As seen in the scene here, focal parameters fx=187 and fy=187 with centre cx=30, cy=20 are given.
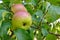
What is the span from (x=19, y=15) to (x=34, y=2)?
0.26 meters

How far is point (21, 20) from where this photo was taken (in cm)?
73

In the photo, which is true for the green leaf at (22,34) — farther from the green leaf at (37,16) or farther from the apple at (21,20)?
the green leaf at (37,16)

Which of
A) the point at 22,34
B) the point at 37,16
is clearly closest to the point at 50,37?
the point at 37,16

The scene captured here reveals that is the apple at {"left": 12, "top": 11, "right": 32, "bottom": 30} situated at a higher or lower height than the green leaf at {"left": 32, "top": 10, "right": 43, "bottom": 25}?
higher

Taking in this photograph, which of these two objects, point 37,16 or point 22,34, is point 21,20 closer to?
point 22,34

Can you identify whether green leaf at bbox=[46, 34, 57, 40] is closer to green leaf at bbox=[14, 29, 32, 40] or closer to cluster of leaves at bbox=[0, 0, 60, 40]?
cluster of leaves at bbox=[0, 0, 60, 40]

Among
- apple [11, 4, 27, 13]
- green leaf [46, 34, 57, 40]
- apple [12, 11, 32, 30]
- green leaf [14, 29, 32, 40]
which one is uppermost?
apple [11, 4, 27, 13]

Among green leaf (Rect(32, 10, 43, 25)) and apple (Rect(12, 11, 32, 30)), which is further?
green leaf (Rect(32, 10, 43, 25))

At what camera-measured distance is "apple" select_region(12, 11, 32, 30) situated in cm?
72

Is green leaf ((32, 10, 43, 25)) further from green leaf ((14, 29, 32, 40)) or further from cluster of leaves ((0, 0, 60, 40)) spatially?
green leaf ((14, 29, 32, 40))

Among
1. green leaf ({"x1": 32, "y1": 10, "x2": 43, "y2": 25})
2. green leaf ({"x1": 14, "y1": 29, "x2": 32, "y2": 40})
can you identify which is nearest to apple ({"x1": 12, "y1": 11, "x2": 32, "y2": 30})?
green leaf ({"x1": 14, "y1": 29, "x2": 32, "y2": 40})

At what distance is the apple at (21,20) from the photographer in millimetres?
718

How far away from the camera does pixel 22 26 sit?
0.73 meters

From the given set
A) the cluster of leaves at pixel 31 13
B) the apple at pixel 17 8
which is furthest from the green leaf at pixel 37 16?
the apple at pixel 17 8
